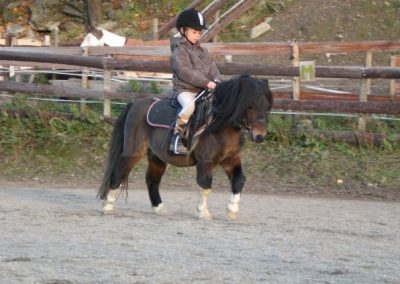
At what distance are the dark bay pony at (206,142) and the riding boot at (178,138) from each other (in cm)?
11

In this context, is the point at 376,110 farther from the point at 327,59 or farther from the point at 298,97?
the point at 327,59

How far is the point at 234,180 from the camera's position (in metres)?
10.3

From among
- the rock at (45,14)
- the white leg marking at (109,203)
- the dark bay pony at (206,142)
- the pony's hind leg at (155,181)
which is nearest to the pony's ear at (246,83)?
the dark bay pony at (206,142)

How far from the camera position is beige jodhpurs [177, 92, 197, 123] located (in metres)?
10.3

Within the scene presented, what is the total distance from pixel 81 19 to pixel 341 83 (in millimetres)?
11676

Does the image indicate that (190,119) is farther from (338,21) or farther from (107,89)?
(338,21)

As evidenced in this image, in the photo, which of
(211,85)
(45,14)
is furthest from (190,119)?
(45,14)

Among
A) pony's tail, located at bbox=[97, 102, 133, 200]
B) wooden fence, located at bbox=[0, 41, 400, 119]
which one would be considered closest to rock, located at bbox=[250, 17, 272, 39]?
wooden fence, located at bbox=[0, 41, 400, 119]

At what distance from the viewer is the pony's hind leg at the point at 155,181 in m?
11.0

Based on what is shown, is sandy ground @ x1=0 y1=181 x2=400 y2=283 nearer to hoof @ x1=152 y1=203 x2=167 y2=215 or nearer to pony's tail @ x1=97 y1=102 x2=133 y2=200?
hoof @ x1=152 y1=203 x2=167 y2=215

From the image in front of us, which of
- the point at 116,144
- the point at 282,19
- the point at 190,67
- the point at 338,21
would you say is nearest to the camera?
the point at 190,67

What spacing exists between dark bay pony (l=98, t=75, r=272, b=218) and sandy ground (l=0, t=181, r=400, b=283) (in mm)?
364

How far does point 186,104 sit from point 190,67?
0.42 meters

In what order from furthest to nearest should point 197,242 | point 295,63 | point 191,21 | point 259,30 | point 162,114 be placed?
point 259,30 < point 295,63 < point 162,114 < point 191,21 < point 197,242
